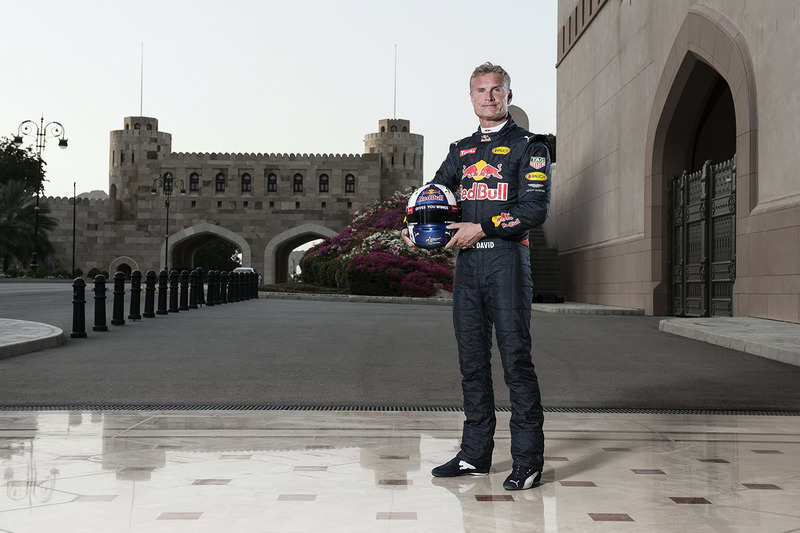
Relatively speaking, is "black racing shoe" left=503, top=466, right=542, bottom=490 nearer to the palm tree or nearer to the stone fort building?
the palm tree

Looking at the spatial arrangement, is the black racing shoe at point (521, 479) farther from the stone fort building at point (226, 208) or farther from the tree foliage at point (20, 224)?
the stone fort building at point (226, 208)

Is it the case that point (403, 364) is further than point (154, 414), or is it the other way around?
point (403, 364)

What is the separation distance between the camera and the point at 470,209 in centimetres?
448

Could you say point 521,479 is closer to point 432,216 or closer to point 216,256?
point 432,216

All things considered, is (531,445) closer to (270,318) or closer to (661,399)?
(661,399)

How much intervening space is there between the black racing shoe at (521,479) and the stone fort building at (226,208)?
56.0m

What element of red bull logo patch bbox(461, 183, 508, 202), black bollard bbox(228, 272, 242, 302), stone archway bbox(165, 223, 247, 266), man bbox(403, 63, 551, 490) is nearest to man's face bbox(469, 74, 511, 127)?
man bbox(403, 63, 551, 490)

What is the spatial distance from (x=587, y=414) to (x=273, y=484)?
2999 millimetres

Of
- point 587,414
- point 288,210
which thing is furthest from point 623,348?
point 288,210

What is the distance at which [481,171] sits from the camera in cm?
446

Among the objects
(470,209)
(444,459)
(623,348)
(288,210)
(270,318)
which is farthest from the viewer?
(288,210)

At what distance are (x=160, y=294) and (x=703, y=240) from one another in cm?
1051

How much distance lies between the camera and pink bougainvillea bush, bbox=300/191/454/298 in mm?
31359

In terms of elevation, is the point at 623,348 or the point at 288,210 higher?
the point at 288,210
